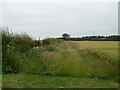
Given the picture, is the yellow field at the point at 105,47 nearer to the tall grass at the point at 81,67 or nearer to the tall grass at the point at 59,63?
the tall grass at the point at 59,63

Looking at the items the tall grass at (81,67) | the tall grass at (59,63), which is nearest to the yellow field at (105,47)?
the tall grass at (59,63)

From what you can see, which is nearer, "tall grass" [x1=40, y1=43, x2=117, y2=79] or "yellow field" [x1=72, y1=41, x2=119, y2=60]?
"tall grass" [x1=40, y1=43, x2=117, y2=79]

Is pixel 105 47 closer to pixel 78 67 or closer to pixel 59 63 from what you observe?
pixel 78 67

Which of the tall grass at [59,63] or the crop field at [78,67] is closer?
the crop field at [78,67]

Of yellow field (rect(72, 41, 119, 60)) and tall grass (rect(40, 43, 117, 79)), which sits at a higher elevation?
yellow field (rect(72, 41, 119, 60))

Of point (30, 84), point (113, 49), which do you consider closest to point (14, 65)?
point (30, 84)

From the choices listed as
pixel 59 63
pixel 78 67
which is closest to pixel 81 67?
pixel 78 67

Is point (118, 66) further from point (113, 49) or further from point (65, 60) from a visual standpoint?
point (65, 60)

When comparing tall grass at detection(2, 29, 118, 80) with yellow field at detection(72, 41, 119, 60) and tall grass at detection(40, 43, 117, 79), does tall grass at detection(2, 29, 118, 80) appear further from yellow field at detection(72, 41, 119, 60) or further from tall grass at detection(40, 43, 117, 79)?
yellow field at detection(72, 41, 119, 60)

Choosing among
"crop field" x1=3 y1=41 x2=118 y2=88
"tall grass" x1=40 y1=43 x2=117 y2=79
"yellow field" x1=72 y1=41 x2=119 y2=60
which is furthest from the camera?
"yellow field" x1=72 y1=41 x2=119 y2=60

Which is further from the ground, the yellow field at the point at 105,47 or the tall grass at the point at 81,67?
the yellow field at the point at 105,47

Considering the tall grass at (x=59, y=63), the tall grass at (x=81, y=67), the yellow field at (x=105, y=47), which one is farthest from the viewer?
the yellow field at (x=105, y=47)

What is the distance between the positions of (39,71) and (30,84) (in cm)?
220

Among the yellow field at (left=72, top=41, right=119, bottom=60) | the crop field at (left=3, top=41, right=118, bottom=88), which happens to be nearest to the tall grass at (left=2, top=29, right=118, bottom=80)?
the crop field at (left=3, top=41, right=118, bottom=88)
